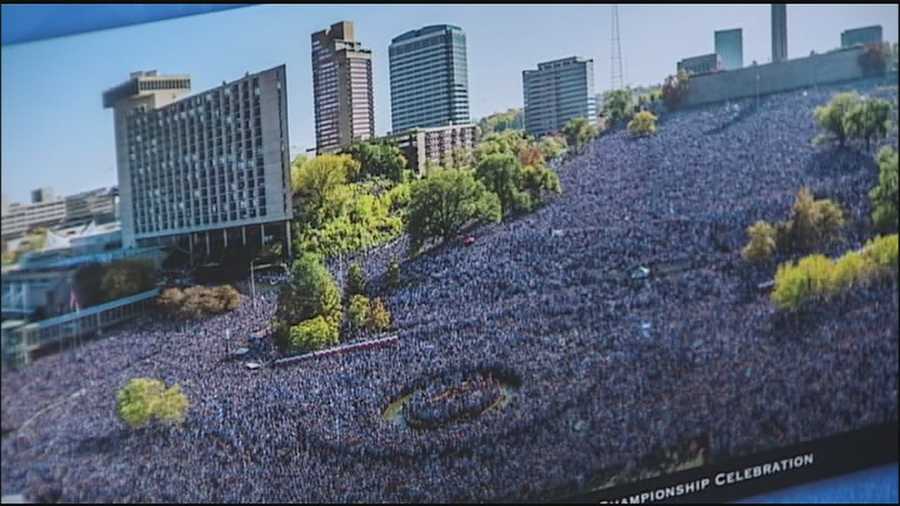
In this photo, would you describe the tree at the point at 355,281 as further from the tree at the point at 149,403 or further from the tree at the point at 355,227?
the tree at the point at 149,403

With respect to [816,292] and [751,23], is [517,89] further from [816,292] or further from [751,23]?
[816,292]

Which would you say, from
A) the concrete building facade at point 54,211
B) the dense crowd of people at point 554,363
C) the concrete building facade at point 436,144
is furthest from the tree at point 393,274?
the concrete building facade at point 54,211

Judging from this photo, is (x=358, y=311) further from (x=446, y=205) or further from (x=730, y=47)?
A: (x=730, y=47)

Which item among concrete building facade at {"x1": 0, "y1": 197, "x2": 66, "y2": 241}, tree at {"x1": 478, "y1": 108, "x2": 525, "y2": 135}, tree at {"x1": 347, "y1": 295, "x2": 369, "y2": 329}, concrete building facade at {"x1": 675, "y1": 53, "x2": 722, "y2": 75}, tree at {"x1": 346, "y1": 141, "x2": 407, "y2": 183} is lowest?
tree at {"x1": 347, "y1": 295, "x2": 369, "y2": 329}

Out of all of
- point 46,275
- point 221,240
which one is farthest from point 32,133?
point 221,240

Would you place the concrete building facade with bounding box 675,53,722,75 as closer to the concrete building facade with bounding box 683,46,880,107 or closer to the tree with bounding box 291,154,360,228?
the concrete building facade with bounding box 683,46,880,107

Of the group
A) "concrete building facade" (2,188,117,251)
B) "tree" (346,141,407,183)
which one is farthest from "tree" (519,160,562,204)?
"concrete building facade" (2,188,117,251)
